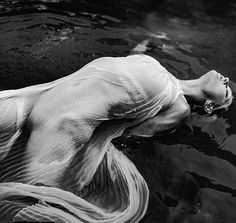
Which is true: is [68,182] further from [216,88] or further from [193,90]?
[216,88]

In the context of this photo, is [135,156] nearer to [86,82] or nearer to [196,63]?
[86,82]

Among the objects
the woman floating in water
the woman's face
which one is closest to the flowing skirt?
the woman floating in water

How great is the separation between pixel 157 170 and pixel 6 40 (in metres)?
2.01

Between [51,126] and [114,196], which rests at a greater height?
[51,126]

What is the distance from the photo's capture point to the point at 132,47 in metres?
4.59

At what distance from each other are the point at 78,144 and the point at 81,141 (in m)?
0.03

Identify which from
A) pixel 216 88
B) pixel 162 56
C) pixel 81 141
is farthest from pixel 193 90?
pixel 81 141

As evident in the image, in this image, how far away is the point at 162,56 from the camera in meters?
4.52

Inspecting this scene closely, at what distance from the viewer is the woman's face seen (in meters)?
3.68

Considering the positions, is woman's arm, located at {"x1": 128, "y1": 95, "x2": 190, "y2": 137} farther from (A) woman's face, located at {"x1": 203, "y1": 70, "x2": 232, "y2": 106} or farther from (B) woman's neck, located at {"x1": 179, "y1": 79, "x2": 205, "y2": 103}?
(A) woman's face, located at {"x1": 203, "y1": 70, "x2": 232, "y2": 106}

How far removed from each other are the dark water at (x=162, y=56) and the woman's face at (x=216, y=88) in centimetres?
→ 20

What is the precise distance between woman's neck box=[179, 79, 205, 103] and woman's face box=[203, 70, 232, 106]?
0.05 meters

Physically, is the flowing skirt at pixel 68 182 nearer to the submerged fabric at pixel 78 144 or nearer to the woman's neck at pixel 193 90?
the submerged fabric at pixel 78 144

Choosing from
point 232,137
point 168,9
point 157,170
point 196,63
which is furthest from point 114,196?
point 168,9
